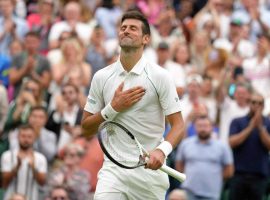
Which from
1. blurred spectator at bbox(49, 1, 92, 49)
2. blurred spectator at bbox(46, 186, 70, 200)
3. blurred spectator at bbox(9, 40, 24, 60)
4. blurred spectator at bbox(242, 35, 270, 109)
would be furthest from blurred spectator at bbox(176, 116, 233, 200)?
blurred spectator at bbox(49, 1, 92, 49)

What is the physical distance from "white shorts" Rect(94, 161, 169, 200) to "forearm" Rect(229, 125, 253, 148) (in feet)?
18.7

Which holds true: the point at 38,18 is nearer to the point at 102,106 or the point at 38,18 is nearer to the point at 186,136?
the point at 186,136

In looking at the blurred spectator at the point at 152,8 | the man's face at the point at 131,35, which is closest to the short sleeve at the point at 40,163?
the man's face at the point at 131,35

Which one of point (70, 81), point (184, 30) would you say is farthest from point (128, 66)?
point (184, 30)

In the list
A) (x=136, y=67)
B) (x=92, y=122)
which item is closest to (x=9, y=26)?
(x=92, y=122)

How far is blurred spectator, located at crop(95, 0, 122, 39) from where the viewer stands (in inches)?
782

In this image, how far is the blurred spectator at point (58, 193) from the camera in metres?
14.2

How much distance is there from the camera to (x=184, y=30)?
20.0 metres

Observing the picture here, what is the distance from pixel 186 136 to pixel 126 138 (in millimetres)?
6521

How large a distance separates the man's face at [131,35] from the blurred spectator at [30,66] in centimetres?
733

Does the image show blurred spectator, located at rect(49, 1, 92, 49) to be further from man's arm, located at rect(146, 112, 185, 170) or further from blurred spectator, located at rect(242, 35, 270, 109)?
man's arm, located at rect(146, 112, 185, 170)

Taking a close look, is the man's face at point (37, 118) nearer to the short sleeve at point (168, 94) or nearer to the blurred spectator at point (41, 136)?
the blurred spectator at point (41, 136)

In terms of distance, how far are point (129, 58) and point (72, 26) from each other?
369 inches

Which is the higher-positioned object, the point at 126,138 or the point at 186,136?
the point at 126,138
